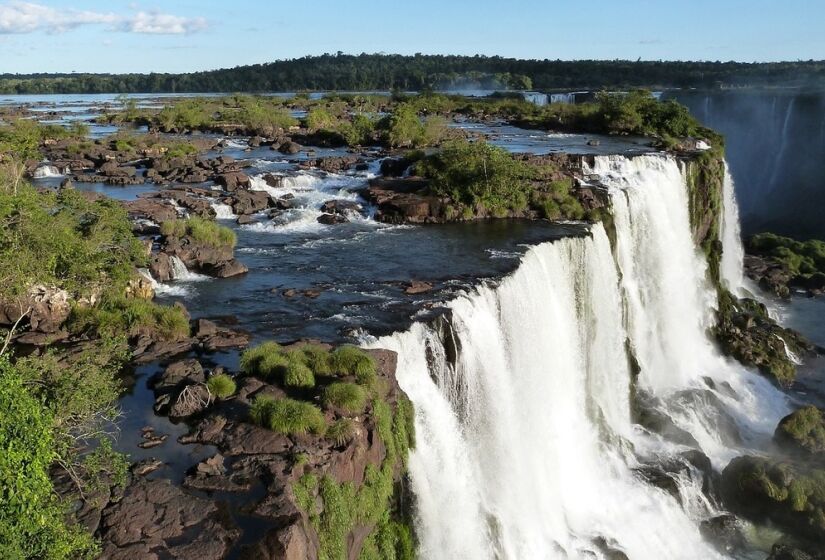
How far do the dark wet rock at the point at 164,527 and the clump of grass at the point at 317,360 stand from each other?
10.7ft

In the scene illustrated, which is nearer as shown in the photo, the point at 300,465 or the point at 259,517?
the point at 259,517

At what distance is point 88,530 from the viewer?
8305 mm

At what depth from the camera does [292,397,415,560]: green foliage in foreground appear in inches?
357

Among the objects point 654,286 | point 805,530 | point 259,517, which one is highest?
point 259,517

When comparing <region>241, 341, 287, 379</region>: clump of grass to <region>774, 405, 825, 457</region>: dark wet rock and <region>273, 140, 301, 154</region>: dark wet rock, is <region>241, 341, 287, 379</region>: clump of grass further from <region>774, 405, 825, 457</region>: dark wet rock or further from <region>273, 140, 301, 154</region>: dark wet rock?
<region>273, 140, 301, 154</region>: dark wet rock

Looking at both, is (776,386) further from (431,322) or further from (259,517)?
(259,517)

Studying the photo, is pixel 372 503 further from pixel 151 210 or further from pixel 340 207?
pixel 340 207

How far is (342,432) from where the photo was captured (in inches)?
397

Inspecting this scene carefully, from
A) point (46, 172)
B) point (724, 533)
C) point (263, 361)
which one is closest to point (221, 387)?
point (263, 361)

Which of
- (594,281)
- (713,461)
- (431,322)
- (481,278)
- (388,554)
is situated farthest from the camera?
(594,281)

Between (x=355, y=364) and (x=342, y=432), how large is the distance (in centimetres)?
174

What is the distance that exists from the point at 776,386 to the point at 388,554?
19.6 metres

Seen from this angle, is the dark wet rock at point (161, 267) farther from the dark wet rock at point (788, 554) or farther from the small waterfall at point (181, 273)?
the dark wet rock at point (788, 554)

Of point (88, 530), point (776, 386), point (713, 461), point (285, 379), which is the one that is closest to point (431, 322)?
point (285, 379)
